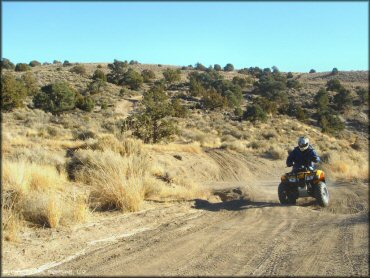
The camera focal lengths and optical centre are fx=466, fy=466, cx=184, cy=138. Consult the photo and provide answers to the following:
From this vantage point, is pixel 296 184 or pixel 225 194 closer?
pixel 296 184

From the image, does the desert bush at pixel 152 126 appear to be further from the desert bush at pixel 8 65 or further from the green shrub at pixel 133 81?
the desert bush at pixel 8 65

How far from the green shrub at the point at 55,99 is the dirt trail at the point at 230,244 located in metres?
34.6

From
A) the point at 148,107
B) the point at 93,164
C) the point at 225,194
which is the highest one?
the point at 148,107

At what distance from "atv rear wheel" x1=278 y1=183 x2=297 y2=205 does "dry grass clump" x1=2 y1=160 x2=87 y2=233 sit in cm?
535

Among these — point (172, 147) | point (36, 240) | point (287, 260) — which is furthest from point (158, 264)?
point (172, 147)

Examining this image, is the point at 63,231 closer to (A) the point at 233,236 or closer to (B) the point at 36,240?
(B) the point at 36,240

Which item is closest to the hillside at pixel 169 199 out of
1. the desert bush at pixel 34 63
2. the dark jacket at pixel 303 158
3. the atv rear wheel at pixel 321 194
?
the atv rear wheel at pixel 321 194

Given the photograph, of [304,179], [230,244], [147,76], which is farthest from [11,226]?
[147,76]

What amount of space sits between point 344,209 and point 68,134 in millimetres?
20548

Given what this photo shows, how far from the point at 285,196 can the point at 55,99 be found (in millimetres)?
36228

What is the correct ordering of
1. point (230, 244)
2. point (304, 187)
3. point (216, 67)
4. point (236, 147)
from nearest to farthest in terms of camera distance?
point (230, 244)
point (304, 187)
point (236, 147)
point (216, 67)

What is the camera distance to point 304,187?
1179cm

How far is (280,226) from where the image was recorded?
8.79 m

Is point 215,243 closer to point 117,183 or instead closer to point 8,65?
point 117,183
